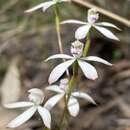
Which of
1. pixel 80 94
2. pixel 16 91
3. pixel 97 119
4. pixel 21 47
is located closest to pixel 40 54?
pixel 21 47

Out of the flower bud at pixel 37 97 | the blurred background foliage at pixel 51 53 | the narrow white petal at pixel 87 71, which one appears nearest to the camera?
the narrow white petal at pixel 87 71

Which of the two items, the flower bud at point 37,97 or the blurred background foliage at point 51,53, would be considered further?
the blurred background foliage at point 51,53

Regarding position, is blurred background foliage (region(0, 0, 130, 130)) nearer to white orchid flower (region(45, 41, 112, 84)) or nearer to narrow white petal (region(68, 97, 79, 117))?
narrow white petal (region(68, 97, 79, 117))

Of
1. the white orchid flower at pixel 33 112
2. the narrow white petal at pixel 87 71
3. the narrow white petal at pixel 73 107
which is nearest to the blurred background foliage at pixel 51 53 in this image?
the narrow white petal at pixel 73 107

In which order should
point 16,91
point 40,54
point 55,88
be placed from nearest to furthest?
point 55,88, point 16,91, point 40,54

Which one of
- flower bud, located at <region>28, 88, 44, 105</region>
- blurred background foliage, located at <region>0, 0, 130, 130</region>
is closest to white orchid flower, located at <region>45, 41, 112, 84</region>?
flower bud, located at <region>28, 88, 44, 105</region>

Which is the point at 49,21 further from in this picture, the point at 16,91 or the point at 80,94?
the point at 80,94

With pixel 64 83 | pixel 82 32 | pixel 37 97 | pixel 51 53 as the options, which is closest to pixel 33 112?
pixel 37 97

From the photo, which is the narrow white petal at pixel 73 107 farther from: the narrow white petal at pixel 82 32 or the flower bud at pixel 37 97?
the narrow white petal at pixel 82 32
